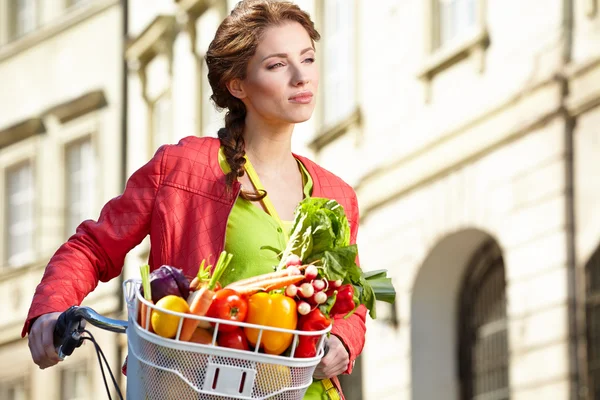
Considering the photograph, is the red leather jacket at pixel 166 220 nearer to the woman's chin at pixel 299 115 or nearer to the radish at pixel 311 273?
the woman's chin at pixel 299 115

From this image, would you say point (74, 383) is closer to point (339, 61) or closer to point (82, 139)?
point (82, 139)

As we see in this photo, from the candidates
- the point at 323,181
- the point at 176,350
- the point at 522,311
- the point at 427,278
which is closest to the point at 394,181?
the point at 427,278

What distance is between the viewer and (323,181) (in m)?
3.53

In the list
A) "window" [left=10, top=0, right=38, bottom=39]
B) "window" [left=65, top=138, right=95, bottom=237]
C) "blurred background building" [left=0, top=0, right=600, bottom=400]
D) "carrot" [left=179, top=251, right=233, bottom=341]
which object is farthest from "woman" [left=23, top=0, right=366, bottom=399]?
"window" [left=10, top=0, right=38, bottom=39]

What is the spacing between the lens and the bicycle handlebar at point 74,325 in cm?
280

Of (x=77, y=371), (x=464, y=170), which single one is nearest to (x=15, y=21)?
(x=77, y=371)

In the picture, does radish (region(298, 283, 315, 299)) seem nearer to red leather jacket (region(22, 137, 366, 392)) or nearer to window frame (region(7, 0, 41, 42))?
red leather jacket (region(22, 137, 366, 392))

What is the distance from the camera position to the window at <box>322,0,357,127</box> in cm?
1419

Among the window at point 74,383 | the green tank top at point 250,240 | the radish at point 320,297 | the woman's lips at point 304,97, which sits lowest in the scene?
the radish at point 320,297

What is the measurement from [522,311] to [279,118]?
787 cm

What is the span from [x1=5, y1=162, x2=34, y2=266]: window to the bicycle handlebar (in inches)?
766

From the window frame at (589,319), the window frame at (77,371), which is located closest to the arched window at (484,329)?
the window frame at (589,319)

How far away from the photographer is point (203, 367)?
2.63 m

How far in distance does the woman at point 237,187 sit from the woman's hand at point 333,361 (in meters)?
0.05
